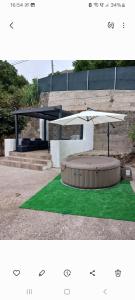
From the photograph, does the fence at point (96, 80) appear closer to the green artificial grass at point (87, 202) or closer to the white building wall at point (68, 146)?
the white building wall at point (68, 146)

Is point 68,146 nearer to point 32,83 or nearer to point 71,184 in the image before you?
point 71,184

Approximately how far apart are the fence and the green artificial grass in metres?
10.8

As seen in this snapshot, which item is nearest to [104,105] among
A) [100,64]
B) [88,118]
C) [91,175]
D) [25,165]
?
[88,118]

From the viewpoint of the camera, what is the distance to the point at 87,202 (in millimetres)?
5508

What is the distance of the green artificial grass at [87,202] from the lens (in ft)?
16.0

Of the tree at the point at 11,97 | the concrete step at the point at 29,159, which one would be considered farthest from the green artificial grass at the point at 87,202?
the tree at the point at 11,97

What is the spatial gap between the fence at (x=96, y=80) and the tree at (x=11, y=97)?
1.80 m

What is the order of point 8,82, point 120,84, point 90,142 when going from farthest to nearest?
point 8,82 → point 120,84 → point 90,142

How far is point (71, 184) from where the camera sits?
A: 6.93 m

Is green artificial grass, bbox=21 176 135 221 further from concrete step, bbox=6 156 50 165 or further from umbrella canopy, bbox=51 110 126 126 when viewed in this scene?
concrete step, bbox=6 156 50 165
